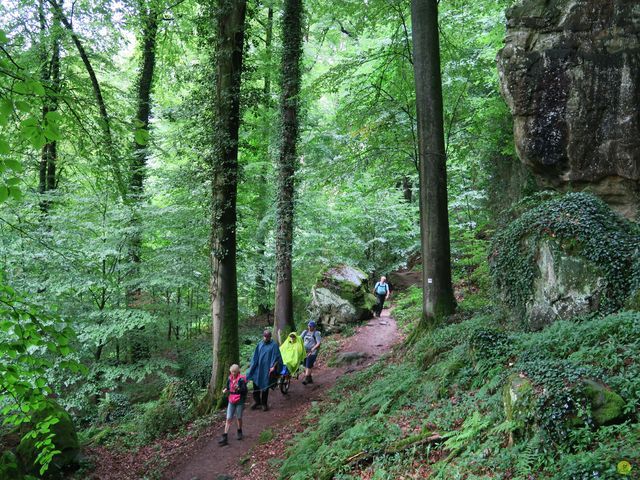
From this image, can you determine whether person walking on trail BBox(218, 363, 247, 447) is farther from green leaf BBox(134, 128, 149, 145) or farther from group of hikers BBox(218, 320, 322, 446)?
green leaf BBox(134, 128, 149, 145)

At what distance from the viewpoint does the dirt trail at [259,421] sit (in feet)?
23.3

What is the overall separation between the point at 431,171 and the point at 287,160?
4.92 m

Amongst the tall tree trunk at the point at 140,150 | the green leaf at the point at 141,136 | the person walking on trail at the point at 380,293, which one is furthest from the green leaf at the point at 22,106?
the person walking on trail at the point at 380,293

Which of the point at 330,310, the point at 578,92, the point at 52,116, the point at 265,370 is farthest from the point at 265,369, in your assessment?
the point at 578,92

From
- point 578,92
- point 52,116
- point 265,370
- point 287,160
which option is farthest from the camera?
point 287,160

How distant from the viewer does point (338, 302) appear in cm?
1523

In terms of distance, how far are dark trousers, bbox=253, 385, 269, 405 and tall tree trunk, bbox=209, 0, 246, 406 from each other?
84cm

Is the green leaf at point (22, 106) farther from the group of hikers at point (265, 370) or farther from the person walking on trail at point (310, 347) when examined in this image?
the person walking on trail at point (310, 347)

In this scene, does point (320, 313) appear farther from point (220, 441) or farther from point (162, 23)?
point (162, 23)

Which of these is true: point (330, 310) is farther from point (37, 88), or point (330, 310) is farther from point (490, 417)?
point (37, 88)

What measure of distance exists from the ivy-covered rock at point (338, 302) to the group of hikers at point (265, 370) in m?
4.39

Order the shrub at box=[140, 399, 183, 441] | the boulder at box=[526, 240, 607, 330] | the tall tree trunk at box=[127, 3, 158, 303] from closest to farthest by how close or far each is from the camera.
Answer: the boulder at box=[526, 240, 607, 330], the shrub at box=[140, 399, 183, 441], the tall tree trunk at box=[127, 3, 158, 303]

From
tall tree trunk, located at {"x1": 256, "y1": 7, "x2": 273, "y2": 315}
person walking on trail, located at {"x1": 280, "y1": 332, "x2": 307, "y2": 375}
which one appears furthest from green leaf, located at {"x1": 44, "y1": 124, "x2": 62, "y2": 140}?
tall tree trunk, located at {"x1": 256, "y1": 7, "x2": 273, "y2": 315}

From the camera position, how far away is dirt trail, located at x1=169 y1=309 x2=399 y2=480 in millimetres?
7090
